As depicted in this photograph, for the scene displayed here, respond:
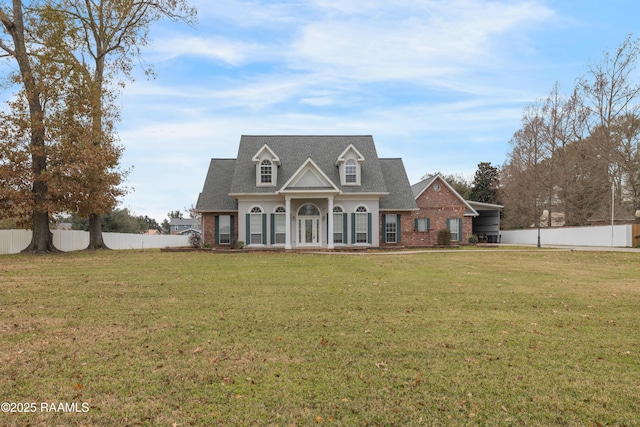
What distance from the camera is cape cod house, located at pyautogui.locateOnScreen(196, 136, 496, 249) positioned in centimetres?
2566

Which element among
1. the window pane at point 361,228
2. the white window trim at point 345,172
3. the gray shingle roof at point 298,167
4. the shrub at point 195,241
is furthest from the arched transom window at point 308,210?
the shrub at point 195,241

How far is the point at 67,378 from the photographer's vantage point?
4363 mm

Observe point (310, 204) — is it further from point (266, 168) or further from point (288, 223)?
point (266, 168)

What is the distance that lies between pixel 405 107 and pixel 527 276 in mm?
16267

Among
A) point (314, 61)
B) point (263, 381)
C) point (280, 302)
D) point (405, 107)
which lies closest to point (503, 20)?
point (314, 61)

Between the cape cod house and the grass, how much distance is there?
16.0m

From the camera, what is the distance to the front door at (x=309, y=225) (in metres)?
26.7

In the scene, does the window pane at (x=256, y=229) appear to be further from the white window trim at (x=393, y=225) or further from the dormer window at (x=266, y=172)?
the white window trim at (x=393, y=225)

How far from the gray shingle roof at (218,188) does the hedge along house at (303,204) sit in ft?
0.21

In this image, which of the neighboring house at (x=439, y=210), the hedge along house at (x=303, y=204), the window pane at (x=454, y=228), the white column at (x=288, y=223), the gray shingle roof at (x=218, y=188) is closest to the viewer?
the white column at (x=288, y=223)

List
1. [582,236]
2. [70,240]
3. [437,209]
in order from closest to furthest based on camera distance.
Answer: [70,240] → [437,209] → [582,236]

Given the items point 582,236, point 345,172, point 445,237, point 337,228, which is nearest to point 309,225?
point 337,228

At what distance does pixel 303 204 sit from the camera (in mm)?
26531

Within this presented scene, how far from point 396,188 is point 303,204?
272 inches
